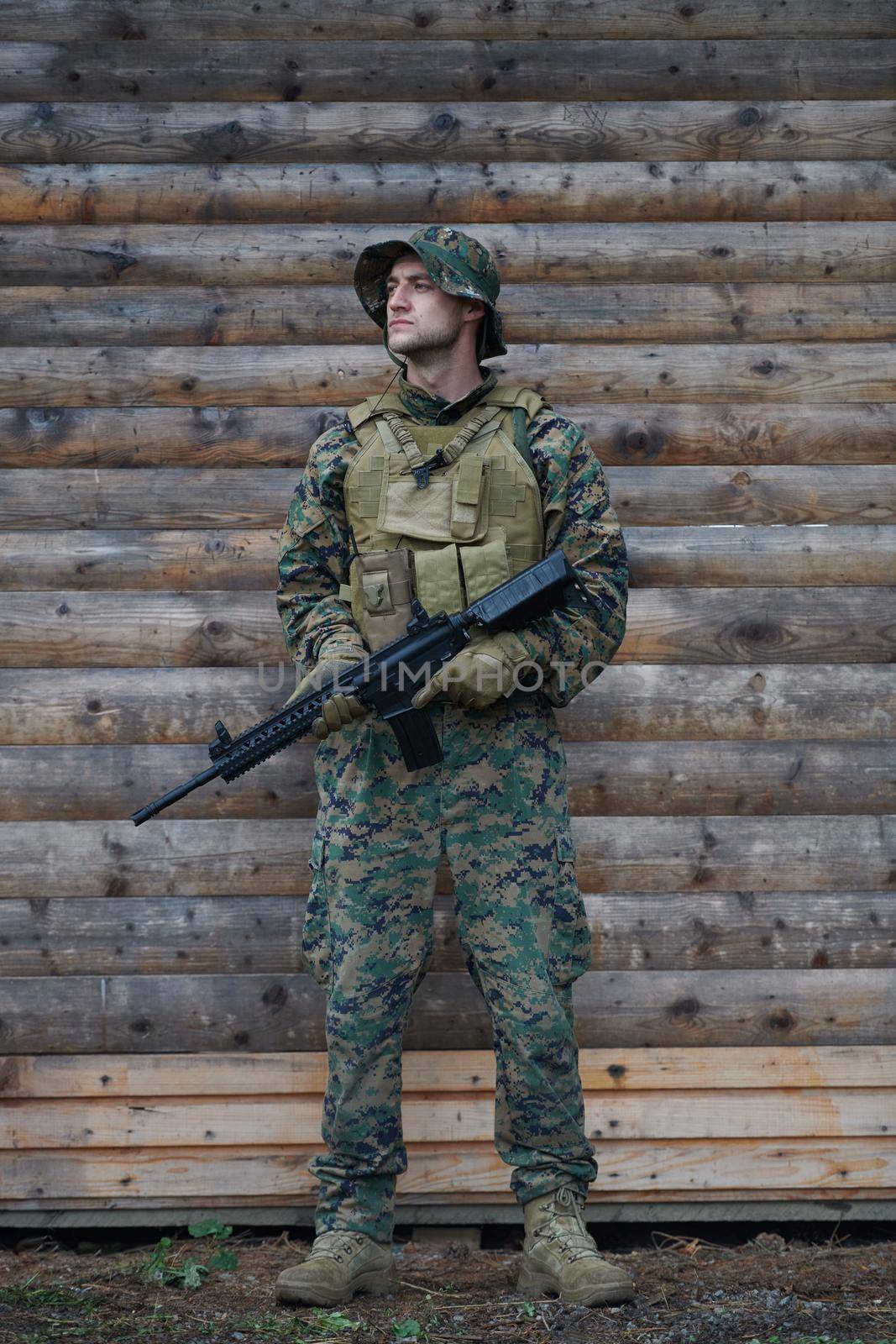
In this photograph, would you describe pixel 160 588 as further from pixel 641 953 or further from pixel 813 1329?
pixel 813 1329

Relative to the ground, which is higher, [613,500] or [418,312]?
[418,312]

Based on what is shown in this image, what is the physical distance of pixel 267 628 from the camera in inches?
168

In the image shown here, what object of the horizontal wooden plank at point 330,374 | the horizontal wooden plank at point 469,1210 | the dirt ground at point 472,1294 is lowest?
the dirt ground at point 472,1294

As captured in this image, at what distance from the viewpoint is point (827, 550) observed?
4363mm

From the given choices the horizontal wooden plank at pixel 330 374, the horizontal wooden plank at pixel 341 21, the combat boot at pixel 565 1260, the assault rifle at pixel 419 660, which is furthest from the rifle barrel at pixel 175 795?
the horizontal wooden plank at pixel 341 21

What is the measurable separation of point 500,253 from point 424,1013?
2560 mm

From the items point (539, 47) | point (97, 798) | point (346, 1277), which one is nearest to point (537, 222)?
point (539, 47)

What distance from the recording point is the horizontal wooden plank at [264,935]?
4.20 m

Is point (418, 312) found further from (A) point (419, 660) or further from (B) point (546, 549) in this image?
(A) point (419, 660)

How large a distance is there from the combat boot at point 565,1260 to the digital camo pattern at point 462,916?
0.17 feet

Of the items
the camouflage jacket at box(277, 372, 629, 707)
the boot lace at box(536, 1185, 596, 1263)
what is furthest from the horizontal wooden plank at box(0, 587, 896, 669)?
the boot lace at box(536, 1185, 596, 1263)

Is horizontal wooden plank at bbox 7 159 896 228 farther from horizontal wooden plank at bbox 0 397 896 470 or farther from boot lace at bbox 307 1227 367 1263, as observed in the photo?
boot lace at bbox 307 1227 367 1263

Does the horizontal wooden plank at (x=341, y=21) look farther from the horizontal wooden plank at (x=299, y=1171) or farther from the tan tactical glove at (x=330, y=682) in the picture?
the horizontal wooden plank at (x=299, y=1171)

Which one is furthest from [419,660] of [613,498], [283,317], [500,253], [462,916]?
[500,253]
